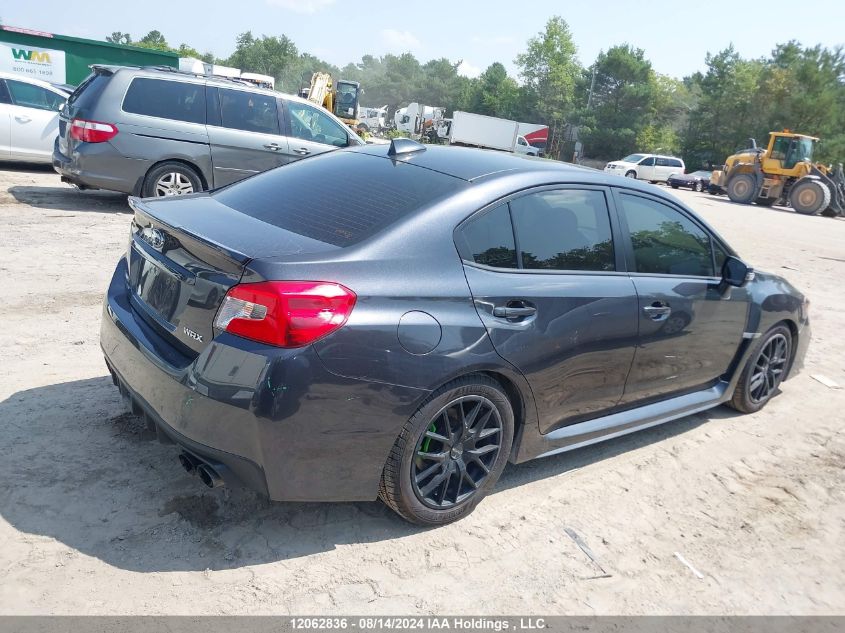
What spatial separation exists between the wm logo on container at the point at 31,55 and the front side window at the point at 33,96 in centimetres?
1770

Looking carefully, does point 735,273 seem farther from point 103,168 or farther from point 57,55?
point 57,55

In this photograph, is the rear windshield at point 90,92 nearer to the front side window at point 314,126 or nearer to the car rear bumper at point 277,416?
the front side window at point 314,126

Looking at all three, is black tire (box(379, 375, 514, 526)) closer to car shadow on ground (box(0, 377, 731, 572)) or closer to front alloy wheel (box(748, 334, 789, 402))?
car shadow on ground (box(0, 377, 731, 572))

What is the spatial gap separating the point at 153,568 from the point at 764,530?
2.89m

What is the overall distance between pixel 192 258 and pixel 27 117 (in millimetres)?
11246

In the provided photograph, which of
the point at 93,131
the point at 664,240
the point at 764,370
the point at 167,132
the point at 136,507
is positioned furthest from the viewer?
the point at 167,132

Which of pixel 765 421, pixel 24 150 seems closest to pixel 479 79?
pixel 24 150

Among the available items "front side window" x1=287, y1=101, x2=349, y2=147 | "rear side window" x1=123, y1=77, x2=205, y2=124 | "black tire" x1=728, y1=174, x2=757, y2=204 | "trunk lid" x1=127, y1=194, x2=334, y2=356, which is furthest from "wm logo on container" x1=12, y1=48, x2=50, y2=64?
"trunk lid" x1=127, y1=194, x2=334, y2=356

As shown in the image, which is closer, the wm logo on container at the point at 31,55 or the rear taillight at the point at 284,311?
the rear taillight at the point at 284,311

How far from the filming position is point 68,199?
34.1ft

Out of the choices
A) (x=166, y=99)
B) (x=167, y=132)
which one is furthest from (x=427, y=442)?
(x=166, y=99)

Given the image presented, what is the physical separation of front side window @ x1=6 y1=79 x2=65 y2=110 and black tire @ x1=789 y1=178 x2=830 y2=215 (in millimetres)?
25198

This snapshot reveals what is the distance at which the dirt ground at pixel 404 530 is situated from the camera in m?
2.72

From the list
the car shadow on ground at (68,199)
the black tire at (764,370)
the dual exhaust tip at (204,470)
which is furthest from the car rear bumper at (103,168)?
the black tire at (764,370)
